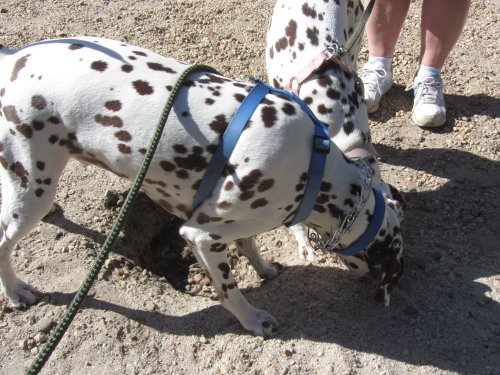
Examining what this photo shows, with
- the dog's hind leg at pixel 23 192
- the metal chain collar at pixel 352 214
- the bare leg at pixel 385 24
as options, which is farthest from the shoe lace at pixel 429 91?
the dog's hind leg at pixel 23 192

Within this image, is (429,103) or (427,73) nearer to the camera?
(429,103)

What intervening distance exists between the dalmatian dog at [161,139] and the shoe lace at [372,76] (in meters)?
2.38

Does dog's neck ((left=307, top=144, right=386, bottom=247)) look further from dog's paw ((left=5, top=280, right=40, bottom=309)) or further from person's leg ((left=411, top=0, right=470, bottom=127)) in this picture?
person's leg ((left=411, top=0, right=470, bottom=127))

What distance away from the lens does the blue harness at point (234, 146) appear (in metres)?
2.83

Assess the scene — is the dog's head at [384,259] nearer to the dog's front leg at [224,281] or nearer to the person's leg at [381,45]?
the dog's front leg at [224,281]

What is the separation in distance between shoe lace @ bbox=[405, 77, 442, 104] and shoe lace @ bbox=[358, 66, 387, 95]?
A: 345mm

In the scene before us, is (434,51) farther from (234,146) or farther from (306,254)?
(234,146)

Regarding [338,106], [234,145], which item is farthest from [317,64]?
[234,145]

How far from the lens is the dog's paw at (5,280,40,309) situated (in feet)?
11.7

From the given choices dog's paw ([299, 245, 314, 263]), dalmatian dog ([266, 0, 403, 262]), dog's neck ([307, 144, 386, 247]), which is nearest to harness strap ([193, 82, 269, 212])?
dog's neck ([307, 144, 386, 247])

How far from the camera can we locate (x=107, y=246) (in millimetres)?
2438

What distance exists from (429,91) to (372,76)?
0.53 meters

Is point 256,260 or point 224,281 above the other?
point 224,281

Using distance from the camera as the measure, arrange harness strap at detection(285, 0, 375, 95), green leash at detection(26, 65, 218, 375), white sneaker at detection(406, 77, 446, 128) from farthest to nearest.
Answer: white sneaker at detection(406, 77, 446, 128)
harness strap at detection(285, 0, 375, 95)
green leash at detection(26, 65, 218, 375)
